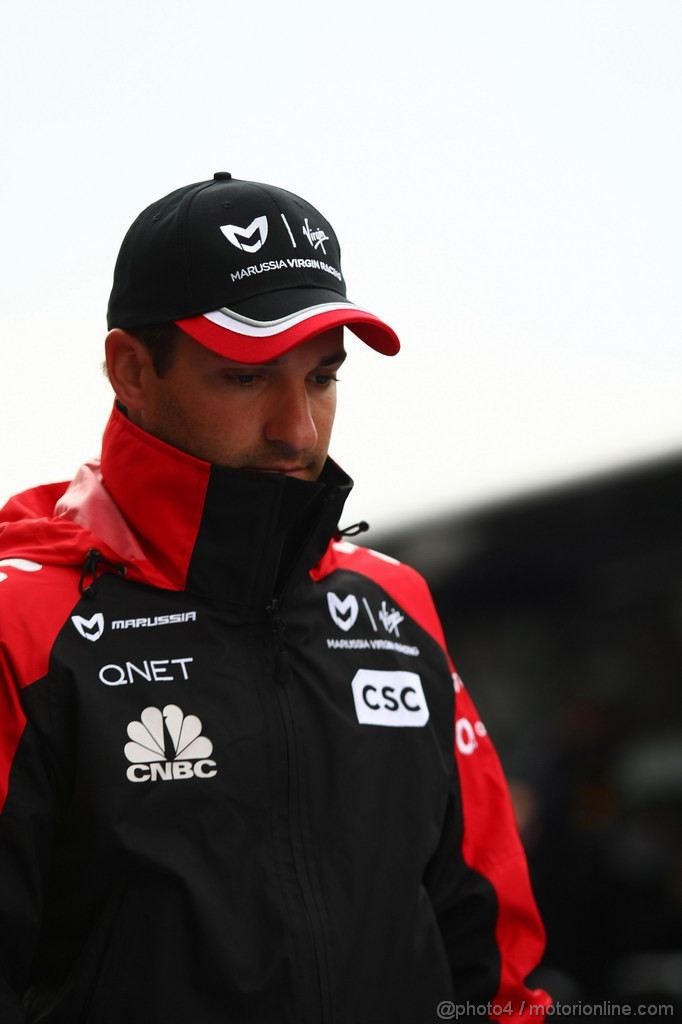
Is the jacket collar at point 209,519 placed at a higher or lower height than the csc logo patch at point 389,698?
higher

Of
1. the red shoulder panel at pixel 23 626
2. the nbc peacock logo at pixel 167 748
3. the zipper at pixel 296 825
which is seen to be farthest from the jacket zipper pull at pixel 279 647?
the red shoulder panel at pixel 23 626

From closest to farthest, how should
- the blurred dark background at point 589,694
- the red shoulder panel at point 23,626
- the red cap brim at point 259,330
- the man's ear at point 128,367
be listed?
the red shoulder panel at point 23,626
the red cap brim at point 259,330
the man's ear at point 128,367
the blurred dark background at point 589,694

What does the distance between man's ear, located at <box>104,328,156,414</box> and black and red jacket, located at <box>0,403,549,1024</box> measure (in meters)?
Answer: 0.04

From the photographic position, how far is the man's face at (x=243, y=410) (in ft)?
4.92

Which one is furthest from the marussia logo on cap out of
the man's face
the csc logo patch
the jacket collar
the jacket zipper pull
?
the csc logo patch

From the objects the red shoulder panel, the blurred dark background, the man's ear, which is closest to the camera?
the red shoulder panel

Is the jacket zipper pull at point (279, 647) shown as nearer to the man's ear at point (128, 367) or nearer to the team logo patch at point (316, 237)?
the man's ear at point (128, 367)

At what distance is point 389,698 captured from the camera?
64.3 inches

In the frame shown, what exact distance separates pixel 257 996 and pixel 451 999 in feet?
1.03

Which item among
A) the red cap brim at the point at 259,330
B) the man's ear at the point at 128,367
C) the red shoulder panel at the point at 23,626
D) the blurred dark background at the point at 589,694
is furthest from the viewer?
the blurred dark background at the point at 589,694

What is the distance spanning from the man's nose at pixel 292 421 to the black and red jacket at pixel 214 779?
0.17 feet

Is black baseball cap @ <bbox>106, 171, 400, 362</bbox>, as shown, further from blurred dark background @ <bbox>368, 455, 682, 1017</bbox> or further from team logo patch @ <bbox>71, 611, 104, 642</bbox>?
blurred dark background @ <bbox>368, 455, 682, 1017</bbox>

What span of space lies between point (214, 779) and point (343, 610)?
0.34 meters

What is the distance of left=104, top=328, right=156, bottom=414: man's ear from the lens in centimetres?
156
